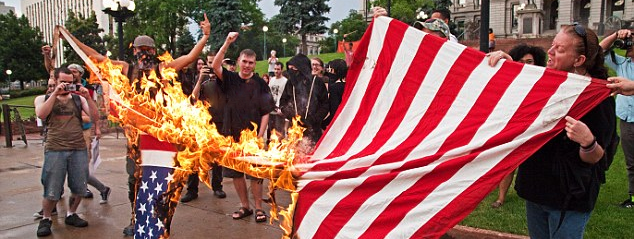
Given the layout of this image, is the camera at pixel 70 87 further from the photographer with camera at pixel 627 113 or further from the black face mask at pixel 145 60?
the photographer with camera at pixel 627 113

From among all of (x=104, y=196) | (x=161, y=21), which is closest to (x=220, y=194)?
(x=104, y=196)

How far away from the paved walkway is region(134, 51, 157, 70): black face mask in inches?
77.6

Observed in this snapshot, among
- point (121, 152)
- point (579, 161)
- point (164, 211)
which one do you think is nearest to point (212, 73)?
point (164, 211)

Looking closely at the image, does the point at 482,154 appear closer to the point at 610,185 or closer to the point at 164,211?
the point at 164,211

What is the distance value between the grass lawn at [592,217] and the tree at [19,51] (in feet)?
191

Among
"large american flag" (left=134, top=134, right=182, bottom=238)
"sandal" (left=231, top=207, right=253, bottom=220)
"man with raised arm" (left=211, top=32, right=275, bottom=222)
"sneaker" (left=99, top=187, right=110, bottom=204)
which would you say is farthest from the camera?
"sneaker" (left=99, top=187, right=110, bottom=204)

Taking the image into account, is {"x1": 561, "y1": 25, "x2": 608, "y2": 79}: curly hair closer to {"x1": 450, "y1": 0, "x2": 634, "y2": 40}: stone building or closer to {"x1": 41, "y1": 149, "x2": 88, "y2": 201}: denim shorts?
{"x1": 41, "y1": 149, "x2": 88, "y2": 201}: denim shorts

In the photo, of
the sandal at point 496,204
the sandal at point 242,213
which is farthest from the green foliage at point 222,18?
the sandal at point 496,204

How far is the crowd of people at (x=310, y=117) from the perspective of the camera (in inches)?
101

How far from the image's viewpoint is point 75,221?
5.49 meters

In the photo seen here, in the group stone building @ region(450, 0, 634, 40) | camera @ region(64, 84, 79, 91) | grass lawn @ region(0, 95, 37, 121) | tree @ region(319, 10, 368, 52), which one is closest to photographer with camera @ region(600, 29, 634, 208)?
camera @ region(64, 84, 79, 91)

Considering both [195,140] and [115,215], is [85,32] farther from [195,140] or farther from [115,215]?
[195,140]

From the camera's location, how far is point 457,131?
282 cm

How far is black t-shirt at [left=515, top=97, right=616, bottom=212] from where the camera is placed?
2523 millimetres
